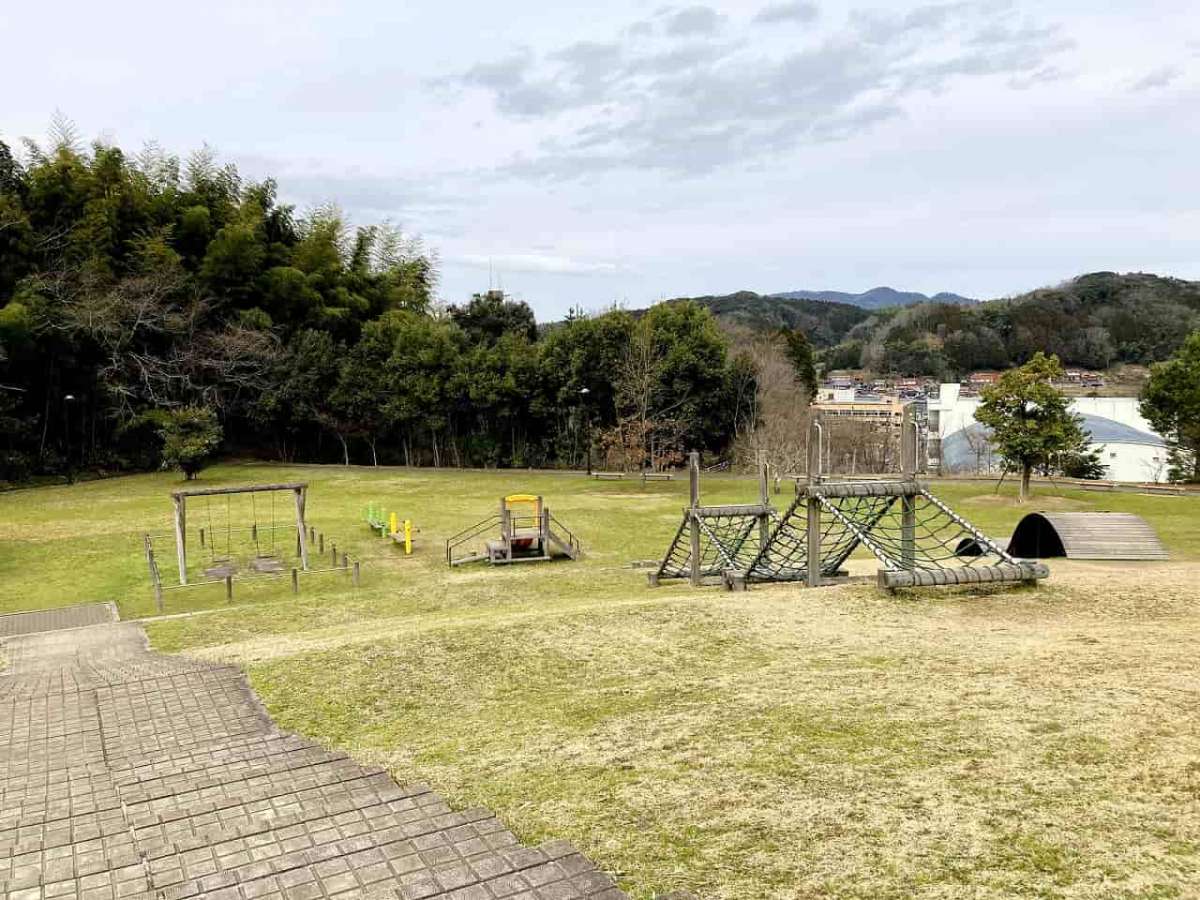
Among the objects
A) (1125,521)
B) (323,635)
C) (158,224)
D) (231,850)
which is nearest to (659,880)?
(231,850)

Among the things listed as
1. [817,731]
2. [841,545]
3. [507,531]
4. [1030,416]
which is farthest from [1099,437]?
[817,731]

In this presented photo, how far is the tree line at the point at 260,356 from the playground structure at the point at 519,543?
833 cm

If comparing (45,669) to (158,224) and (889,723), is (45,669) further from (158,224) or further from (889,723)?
(158,224)

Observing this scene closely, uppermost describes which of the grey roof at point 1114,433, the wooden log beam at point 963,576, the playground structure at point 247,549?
the grey roof at point 1114,433

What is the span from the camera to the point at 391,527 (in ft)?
53.5

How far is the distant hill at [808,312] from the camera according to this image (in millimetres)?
84438

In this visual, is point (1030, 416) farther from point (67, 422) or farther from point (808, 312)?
point (808, 312)

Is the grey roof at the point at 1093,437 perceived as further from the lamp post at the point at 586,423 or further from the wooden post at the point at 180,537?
the wooden post at the point at 180,537

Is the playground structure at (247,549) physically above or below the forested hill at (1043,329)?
below

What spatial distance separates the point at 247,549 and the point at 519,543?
5.47 metres

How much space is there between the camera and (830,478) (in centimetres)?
931

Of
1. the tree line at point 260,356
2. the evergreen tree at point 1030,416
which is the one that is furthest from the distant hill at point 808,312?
the evergreen tree at point 1030,416

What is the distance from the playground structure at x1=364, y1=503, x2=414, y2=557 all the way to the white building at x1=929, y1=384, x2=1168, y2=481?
21.3 metres

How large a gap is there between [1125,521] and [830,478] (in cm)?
642
